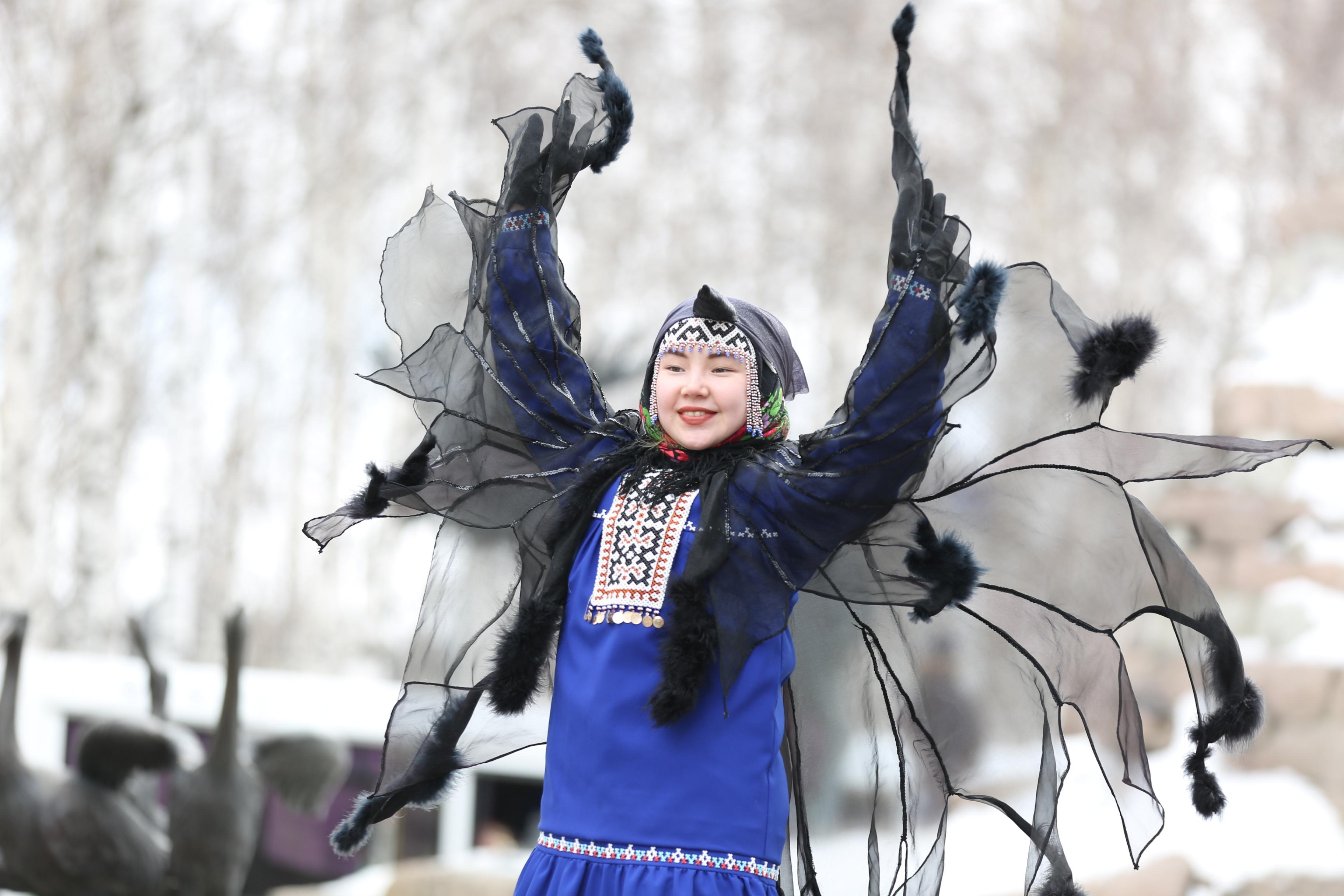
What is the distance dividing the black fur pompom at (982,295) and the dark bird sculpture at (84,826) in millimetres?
3828

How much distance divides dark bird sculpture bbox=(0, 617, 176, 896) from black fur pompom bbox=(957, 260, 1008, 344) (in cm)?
383

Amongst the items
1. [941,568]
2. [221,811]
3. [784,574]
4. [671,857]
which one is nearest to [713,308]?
[784,574]

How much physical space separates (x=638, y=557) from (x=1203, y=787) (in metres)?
0.92

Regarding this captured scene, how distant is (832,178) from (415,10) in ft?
19.7

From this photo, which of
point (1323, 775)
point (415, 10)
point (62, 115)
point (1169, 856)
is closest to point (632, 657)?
point (1169, 856)

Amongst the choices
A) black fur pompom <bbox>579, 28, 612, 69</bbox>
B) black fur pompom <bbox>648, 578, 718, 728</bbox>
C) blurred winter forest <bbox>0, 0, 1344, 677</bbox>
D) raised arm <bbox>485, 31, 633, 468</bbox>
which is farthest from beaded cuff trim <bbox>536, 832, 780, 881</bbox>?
blurred winter forest <bbox>0, 0, 1344, 677</bbox>

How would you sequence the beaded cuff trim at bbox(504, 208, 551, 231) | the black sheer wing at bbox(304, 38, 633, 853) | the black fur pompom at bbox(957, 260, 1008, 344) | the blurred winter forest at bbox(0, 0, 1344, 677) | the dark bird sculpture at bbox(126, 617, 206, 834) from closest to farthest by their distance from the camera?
the black fur pompom at bbox(957, 260, 1008, 344) < the black sheer wing at bbox(304, 38, 633, 853) < the beaded cuff trim at bbox(504, 208, 551, 231) < the dark bird sculpture at bbox(126, 617, 206, 834) < the blurred winter forest at bbox(0, 0, 1344, 677)

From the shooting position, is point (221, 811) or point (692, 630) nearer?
point (692, 630)

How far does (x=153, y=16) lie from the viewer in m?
8.83

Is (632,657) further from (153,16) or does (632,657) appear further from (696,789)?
(153,16)

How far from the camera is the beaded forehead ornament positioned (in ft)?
7.03

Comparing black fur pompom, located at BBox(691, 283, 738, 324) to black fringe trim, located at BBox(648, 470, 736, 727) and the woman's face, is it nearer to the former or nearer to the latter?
the woman's face

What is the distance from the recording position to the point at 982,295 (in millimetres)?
1893

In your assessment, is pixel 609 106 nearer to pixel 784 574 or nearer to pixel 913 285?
pixel 913 285
